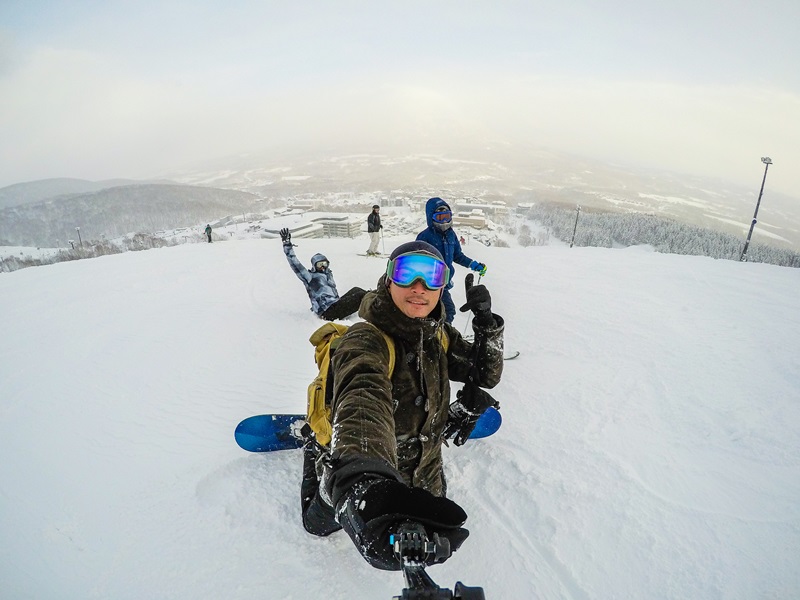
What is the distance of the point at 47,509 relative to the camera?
2881mm

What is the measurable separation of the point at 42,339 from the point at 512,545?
27.5 ft

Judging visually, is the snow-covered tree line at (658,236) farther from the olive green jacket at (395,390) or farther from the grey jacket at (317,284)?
the olive green jacket at (395,390)

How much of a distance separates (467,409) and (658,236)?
67149 mm

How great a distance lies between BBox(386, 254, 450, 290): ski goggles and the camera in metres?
2.20

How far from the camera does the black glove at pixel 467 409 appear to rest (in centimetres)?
279

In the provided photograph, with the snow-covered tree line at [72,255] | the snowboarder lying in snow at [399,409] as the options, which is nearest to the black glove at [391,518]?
the snowboarder lying in snow at [399,409]

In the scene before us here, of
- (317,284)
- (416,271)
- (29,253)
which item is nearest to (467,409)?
(416,271)

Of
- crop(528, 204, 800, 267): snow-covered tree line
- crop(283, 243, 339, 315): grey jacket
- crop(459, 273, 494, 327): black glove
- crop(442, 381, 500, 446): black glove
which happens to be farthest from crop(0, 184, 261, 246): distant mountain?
crop(459, 273, 494, 327): black glove

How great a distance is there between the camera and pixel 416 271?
222 cm

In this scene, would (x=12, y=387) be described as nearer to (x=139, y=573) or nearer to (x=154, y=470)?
(x=154, y=470)

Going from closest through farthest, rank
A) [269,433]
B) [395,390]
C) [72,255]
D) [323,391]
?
1. [395,390]
2. [323,391]
3. [269,433]
4. [72,255]

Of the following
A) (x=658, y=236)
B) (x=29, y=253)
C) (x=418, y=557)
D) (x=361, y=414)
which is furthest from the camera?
(x=29, y=253)

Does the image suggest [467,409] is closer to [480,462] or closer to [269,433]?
[480,462]

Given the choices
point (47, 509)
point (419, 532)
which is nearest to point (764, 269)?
point (419, 532)
